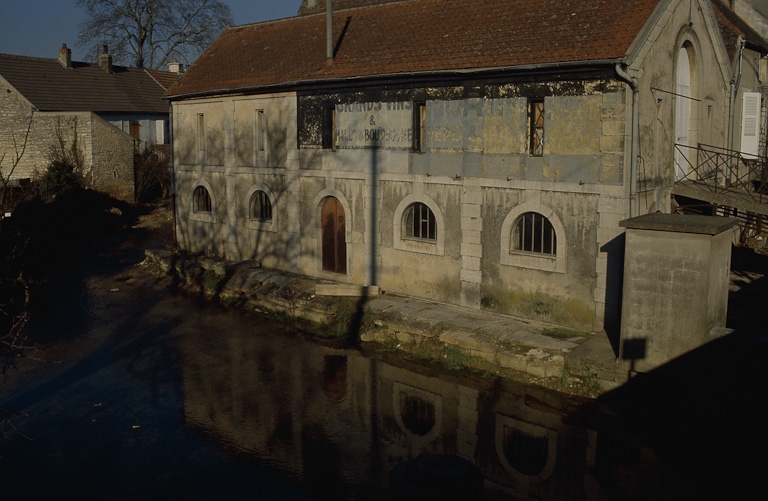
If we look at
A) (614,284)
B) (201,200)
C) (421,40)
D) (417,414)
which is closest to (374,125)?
(421,40)

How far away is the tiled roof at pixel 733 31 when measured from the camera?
20.0 meters

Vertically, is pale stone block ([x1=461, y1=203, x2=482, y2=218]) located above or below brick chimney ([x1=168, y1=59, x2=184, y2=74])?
below

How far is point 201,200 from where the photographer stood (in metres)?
23.3

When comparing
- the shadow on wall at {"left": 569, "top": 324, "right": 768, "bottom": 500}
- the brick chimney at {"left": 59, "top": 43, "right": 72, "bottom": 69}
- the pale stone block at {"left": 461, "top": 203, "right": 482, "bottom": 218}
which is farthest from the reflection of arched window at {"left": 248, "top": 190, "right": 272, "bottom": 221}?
the brick chimney at {"left": 59, "top": 43, "right": 72, "bottom": 69}

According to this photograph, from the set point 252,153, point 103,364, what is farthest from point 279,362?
point 252,153

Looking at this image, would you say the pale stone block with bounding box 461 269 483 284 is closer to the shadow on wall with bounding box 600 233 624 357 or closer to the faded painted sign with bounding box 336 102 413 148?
the shadow on wall with bounding box 600 233 624 357

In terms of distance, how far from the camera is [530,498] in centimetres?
934

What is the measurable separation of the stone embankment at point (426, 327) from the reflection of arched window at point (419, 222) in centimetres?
A: 152

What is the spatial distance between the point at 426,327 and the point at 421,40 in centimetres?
699

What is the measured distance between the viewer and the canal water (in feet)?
31.2

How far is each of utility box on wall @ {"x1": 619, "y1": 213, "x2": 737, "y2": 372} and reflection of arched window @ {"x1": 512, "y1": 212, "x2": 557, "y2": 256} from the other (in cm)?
257

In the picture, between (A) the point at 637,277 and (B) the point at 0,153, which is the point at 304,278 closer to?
(A) the point at 637,277

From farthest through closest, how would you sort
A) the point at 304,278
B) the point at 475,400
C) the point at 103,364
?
the point at 304,278 → the point at 103,364 → the point at 475,400

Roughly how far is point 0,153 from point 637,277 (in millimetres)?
32762
